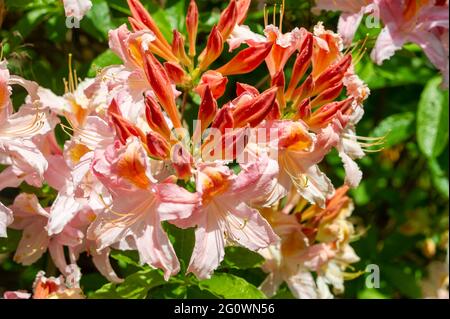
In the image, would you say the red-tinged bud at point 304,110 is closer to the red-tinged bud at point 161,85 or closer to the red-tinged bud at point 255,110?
the red-tinged bud at point 255,110

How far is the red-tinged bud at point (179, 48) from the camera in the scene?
1.45m

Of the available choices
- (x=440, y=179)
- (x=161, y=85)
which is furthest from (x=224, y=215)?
(x=440, y=179)

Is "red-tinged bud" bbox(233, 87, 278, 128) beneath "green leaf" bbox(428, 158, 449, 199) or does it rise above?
above

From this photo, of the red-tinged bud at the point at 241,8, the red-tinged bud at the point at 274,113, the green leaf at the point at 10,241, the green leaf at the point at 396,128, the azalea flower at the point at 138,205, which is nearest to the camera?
the azalea flower at the point at 138,205

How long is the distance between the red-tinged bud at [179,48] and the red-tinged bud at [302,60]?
0.64 ft

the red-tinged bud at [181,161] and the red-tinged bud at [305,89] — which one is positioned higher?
the red-tinged bud at [305,89]

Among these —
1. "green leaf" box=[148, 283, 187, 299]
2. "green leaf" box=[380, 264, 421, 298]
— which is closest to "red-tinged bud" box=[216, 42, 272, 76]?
"green leaf" box=[148, 283, 187, 299]

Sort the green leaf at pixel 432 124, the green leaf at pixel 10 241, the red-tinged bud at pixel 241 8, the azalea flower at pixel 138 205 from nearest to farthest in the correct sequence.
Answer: the azalea flower at pixel 138 205
the red-tinged bud at pixel 241 8
the green leaf at pixel 10 241
the green leaf at pixel 432 124

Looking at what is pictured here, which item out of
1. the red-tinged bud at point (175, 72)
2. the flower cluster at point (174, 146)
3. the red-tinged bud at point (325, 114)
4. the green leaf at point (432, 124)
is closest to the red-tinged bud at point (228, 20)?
the flower cluster at point (174, 146)

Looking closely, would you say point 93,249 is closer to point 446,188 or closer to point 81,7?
point 81,7

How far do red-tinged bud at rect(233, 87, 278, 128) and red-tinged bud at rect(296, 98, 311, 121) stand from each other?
0.09 meters

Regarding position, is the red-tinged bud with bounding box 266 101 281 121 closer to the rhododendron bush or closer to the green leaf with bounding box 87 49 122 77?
the rhododendron bush

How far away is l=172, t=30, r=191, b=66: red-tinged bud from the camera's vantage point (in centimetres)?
145

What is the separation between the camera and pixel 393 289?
7.23 feet
